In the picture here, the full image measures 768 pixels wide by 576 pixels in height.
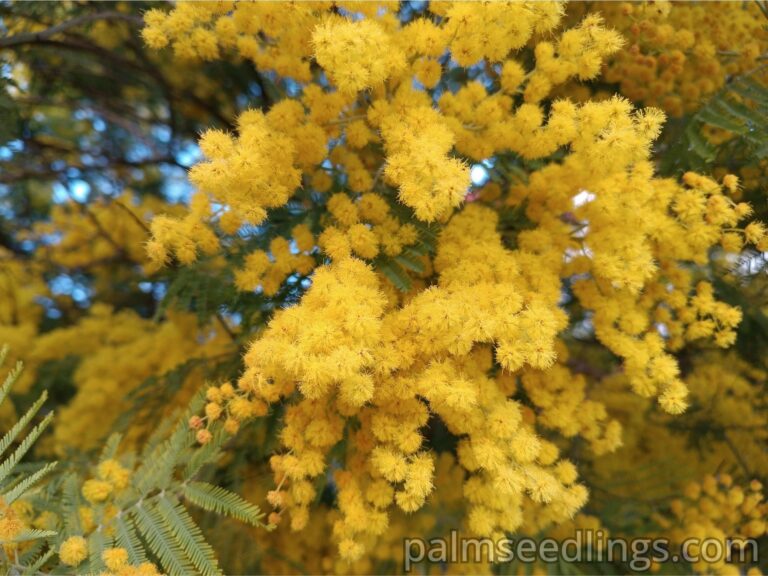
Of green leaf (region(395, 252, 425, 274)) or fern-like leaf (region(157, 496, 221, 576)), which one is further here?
green leaf (region(395, 252, 425, 274))

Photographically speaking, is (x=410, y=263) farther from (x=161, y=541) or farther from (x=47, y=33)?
(x=47, y=33)

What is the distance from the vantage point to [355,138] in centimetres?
177

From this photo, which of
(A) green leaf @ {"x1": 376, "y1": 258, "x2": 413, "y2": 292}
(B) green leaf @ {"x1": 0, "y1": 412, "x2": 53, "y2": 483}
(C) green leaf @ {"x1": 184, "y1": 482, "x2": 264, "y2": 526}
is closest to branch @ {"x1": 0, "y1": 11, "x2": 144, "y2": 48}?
(A) green leaf @ {"x1": 376, "y1": 258, "x2": 413, "y2": 292}

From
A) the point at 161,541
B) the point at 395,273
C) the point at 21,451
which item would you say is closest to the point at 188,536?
the point at 161,541

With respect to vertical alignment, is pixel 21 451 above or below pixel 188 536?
above

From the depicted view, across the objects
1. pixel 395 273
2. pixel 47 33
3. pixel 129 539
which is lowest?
pixel 129 539

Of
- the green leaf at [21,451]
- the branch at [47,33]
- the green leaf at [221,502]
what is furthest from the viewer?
the branch at [47,33]

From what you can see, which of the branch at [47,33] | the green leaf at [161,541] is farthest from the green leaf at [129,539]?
the branch at [47,33]

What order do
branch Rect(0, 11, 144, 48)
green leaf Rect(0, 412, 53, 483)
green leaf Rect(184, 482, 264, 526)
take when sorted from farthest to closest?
branch Rect(0, 11, 144, 48) → green leaf Rect(184, 482, 264, 526) → green leaf Rect(0, 412, 53, 483)

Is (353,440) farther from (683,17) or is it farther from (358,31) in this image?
(683,17)

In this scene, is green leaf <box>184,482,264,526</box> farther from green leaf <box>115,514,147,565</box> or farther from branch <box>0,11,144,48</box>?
branch <box>0,11,144,48</box>

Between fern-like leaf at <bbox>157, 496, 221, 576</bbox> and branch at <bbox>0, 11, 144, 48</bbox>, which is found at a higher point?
branch at <bbox>0, 11, 144, 48</bbox>

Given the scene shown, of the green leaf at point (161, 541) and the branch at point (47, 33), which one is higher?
the branch at point (47, 33)

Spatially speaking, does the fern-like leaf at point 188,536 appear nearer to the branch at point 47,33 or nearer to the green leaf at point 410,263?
the green leaf at point 410,263
